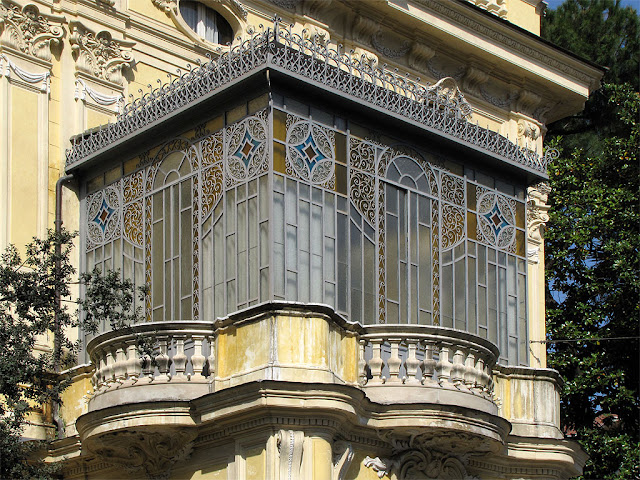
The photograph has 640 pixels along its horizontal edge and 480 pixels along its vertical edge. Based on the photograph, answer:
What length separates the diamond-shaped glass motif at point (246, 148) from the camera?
15242 millimetres

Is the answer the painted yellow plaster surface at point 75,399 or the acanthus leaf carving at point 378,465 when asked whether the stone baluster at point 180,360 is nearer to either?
the painted yellow plaster surface at point 75,399

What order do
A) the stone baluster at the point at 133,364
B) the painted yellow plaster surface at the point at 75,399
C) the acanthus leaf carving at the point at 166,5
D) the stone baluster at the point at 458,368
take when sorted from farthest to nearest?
the acanthus leaf carving at the point at 166,5 < the painted yellow plaster surface at the point at 75,399 < the stone baluster at the point at 458,368 < the stone baluster at the point at 133,364

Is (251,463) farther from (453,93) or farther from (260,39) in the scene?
(453,93)

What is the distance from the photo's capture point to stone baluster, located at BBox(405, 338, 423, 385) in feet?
49.2

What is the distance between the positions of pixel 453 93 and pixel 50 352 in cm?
874

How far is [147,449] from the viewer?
49.4 ft

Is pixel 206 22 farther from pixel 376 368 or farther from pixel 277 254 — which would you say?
pixel 376 368

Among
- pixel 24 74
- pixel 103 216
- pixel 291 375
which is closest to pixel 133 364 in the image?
pixel 291 375

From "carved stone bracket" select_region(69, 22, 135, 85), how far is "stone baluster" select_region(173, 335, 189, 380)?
4601 millimetres

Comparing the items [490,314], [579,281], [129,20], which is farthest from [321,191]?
[579,281]

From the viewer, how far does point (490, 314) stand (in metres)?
16.7

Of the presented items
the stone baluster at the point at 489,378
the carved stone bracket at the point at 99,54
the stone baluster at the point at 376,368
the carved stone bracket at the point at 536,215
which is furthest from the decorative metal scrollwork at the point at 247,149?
the carved stone bracket at the point at 536,215

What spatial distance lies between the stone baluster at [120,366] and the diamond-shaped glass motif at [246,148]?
220cm

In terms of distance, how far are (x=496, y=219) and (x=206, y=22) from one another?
5.02 m
